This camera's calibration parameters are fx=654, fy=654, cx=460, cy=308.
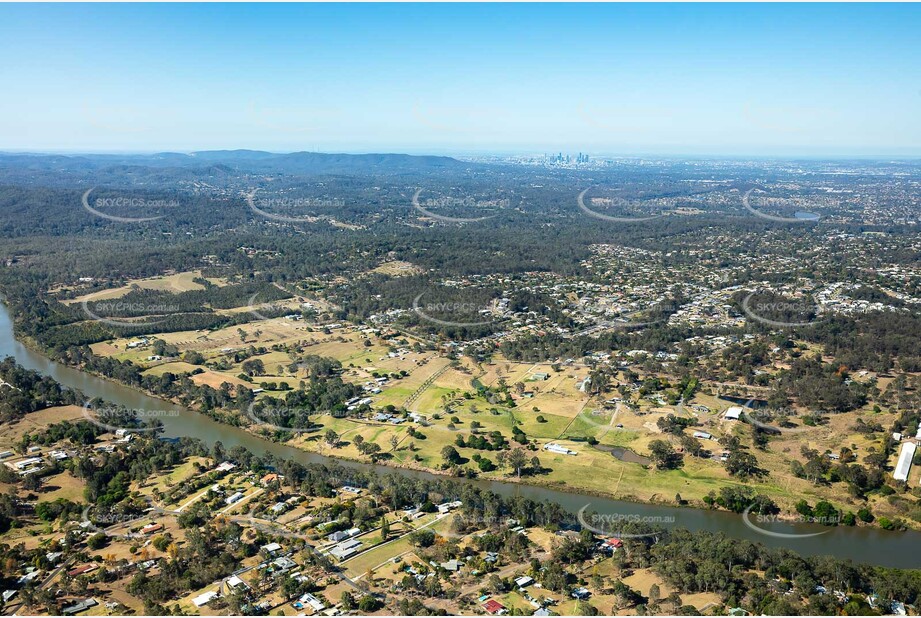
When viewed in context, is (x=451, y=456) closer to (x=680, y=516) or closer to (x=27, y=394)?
(x=680, y=516)

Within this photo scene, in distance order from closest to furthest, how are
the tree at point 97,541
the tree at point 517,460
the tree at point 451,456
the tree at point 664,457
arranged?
the tree at point 97,541, the tree at point 517,460, the tree at point 664,457, the tree at point 451,456

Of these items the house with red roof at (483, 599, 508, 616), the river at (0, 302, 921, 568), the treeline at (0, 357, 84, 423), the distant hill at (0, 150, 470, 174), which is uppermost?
the distant hill at (0, 150, 470, 174)

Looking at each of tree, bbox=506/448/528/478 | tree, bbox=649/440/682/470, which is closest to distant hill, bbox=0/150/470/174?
tree, bbox=506/448/528/478

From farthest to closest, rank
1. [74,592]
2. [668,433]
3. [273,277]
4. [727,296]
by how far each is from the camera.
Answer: [273,277] → [727,296] → [668,433] → [74,592]

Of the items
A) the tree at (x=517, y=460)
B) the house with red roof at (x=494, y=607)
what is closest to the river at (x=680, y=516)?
the tree at (x=517, y=460)

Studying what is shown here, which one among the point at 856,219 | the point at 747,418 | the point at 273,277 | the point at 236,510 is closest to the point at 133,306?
the point at 273,277

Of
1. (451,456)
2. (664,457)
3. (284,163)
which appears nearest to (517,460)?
(451,456)

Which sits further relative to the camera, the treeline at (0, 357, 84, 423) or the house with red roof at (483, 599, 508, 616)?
the treeline at (0, 357, 84, 423)

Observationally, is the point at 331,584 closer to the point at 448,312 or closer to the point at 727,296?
the point at 448,312

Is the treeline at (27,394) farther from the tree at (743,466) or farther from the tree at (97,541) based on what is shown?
the tree at (743,466)

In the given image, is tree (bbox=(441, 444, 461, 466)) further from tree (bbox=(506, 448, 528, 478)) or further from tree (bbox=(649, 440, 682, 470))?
tree (bbox=(649, 440, 682, 470))

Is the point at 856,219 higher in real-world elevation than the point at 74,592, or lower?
higher
